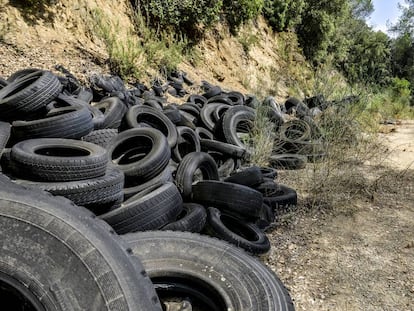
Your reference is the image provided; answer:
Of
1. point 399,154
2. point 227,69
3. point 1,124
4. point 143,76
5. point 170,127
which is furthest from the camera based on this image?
point 227,69

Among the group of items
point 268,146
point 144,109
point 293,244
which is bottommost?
point 293,244

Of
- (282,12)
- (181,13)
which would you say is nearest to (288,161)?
(181,13)

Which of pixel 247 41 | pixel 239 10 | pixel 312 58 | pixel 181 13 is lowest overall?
pixel 312 58

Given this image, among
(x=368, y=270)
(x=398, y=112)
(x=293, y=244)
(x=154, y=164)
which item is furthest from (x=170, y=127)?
(x=398, y=112)

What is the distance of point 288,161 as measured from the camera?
701 centimetres

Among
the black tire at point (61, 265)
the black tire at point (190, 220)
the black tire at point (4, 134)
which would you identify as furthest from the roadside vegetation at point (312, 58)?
the black tire at point (4, 134)

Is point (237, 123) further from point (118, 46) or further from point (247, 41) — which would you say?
point (247, 41)

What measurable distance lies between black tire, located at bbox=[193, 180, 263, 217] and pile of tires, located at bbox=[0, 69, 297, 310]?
0.01 m

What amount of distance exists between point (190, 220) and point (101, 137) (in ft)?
5.75

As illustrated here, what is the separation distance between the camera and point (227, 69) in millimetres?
15617

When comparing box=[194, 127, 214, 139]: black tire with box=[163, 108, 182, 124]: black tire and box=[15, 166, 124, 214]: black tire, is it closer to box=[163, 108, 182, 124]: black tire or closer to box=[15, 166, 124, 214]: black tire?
box=[163, 108, 182, 124]: black tire

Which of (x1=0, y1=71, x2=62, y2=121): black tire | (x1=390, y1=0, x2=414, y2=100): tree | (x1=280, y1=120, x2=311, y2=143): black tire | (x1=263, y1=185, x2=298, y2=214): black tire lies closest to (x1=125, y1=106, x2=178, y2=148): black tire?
(x1=0, y1=71, x2=62, y2=121): black tire

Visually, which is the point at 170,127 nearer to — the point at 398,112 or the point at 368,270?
the point at 368,270

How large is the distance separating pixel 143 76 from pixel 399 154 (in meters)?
6.59
